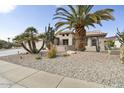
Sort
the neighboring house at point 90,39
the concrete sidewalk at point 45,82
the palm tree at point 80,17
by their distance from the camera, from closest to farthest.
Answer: the concrete sidewalk at point 45,82, the palm tree at point 80,17, the neighboring house at point 90,39

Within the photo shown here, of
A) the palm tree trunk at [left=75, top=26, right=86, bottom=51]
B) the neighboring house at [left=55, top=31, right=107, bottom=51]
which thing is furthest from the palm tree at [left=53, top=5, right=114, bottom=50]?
the neighboring house at [left=55, top=31, right=107, bottom=51]

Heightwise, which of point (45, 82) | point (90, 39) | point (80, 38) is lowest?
point (45, 82)

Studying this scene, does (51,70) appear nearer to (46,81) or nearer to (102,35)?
(46,81)

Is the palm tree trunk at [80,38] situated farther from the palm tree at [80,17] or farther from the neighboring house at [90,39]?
the neighboring house at [90,39]

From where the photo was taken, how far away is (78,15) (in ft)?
42.6

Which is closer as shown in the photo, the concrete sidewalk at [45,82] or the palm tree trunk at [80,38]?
the concrete sidewalk at [45,82]

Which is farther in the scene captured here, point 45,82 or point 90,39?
point 90,39

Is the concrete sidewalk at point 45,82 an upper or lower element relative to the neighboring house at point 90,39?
lower

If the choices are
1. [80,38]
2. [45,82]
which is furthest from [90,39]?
[45,82]

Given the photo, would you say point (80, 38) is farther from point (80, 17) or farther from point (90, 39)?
point (90, 39)

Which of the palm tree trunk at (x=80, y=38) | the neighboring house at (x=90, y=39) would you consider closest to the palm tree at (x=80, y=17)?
the palm tree trunk at (x=80, y=38)

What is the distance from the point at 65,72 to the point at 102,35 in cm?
1655

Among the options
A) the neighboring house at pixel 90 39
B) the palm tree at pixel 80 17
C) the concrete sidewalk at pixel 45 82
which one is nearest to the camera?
the concrete sidewalk at pixel 45 82
